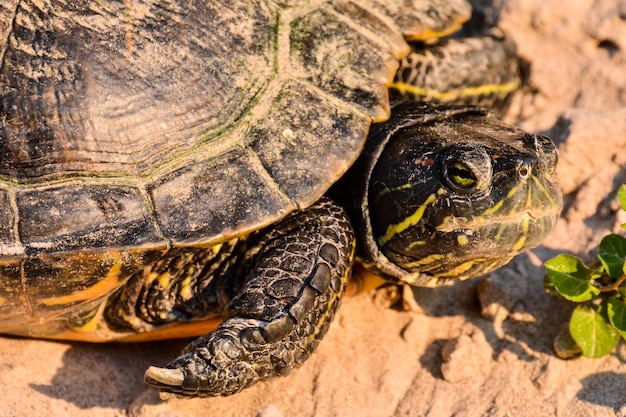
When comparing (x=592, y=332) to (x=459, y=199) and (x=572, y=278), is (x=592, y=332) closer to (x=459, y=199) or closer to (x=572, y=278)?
(x=572, y=278)

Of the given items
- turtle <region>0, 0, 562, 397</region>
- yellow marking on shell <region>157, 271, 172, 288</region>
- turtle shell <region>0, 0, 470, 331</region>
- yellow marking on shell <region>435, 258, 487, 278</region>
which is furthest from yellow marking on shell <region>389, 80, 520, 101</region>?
yellow marking on shell <region>157, 271, 172, 288</region>

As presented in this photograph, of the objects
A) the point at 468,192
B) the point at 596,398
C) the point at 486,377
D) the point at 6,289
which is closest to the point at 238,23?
the point at 468,192

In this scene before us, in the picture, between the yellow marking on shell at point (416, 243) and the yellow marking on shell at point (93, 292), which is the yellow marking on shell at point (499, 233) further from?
the yellow marking on shell at point (93, 292)

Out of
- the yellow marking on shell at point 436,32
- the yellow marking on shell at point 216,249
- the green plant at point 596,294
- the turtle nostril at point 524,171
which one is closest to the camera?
the turtle nostril at point 524,171

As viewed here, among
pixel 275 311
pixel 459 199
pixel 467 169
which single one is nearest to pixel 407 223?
pixel 459 199

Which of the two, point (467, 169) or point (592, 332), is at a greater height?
point (467, 169)

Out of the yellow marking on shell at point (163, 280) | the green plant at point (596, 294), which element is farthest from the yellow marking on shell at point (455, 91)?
the yellow marking on shell at point (163, 280)

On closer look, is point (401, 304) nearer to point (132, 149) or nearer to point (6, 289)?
point (132, 149)

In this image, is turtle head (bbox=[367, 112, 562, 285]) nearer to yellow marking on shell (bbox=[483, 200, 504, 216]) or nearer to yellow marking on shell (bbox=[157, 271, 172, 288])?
yellow marking on shell (bbox=[483, 200, 504, 216])
